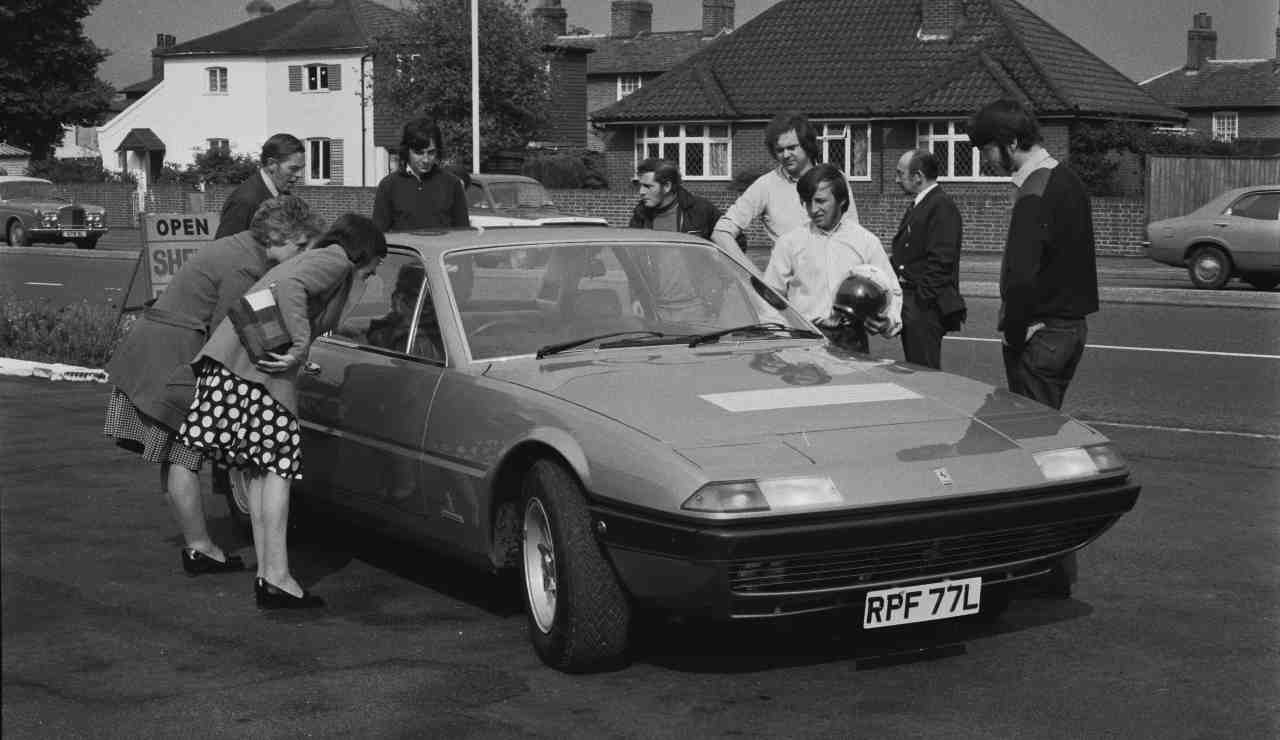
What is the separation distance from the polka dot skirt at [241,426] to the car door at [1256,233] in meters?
21.0

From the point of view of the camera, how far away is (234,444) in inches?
249

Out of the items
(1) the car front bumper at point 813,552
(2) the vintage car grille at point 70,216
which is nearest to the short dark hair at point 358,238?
(1) the car front bumper at point 813,552

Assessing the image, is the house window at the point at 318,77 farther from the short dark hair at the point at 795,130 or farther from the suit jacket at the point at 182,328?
the suit jacket at the point at 182,328

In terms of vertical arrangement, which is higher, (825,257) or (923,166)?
(923,166)

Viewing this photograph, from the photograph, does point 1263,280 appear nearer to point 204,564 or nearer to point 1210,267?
point 1210,267

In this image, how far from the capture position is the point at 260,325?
6.18m

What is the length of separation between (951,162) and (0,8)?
33559 millimetres

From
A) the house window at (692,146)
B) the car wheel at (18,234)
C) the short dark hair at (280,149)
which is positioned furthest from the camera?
the house window at (692,146)

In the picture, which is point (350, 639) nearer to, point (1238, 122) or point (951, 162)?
point (951, 162)

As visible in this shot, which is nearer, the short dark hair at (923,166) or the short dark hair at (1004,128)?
the short dark hair at (1004,128)

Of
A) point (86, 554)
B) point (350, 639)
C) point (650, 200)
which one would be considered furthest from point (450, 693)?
point (650, 200)

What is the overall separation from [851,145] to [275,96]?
32.6m

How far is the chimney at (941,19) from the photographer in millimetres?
48406

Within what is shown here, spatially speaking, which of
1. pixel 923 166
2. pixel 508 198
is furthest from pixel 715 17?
pixel 923 166
